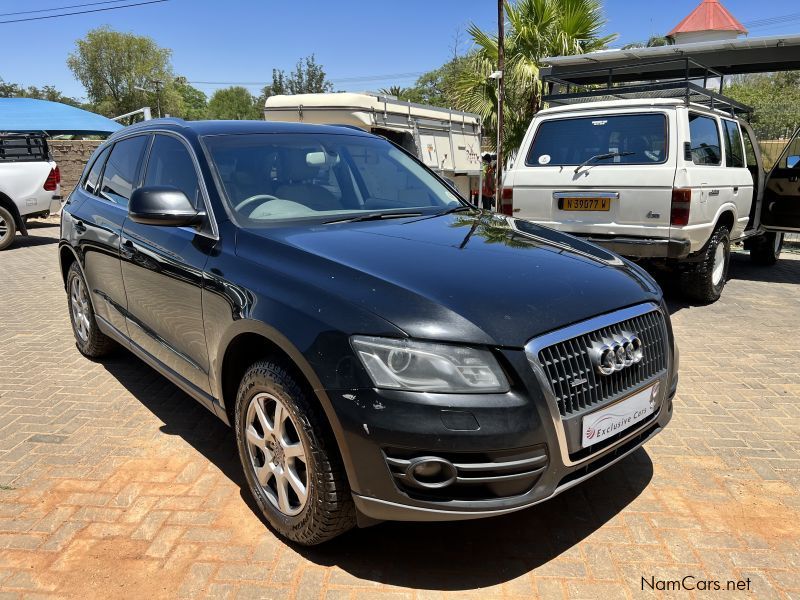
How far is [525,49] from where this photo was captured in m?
13.6

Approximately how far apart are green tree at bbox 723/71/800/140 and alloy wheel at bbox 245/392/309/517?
1653 centimetres

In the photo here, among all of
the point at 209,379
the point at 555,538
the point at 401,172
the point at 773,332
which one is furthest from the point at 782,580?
the point at 773,332

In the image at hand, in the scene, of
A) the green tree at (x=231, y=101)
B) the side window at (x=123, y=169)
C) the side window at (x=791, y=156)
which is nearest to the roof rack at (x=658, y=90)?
the side window at (x=791, y=156)

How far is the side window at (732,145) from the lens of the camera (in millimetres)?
6975

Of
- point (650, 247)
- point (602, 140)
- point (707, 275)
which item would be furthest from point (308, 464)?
point (707, 275)

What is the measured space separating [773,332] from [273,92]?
49.2 m

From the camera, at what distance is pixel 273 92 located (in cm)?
4969

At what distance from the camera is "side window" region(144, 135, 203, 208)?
123 inches

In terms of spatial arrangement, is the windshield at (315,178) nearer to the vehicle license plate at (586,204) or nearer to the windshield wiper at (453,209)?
the windshield wiper at (453,209)

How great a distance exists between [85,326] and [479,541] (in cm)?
367

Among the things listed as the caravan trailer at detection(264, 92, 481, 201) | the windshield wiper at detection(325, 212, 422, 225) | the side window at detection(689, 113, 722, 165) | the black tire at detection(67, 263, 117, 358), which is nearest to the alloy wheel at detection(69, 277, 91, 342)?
the black tire at detection(67, 263, 117, 358)

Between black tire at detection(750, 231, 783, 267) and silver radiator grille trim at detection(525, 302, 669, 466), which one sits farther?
black tire at detection(750, 231, 783, 267)

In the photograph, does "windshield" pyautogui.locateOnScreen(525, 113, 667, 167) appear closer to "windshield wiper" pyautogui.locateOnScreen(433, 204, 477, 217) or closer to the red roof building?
"windshield wiper" pyautogui.locateOnScreen(433, 204, 477, 217)

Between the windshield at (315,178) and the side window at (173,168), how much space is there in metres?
0.15
